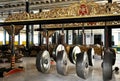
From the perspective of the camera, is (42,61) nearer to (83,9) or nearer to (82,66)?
(82,66)

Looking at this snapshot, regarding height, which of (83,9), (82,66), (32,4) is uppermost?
(32,4)

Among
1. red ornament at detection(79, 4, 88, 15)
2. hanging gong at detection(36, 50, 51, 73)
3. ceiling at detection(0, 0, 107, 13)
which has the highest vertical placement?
ceiling at detection(0, 0, 107, 13)

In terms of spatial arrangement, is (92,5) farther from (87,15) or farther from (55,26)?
(55,26)

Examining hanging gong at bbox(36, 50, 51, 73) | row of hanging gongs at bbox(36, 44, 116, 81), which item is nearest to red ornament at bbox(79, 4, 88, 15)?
row of hanging gongs at bbox(36, 44, 116, 81)

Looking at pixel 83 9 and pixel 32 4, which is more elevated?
pixel 32 4

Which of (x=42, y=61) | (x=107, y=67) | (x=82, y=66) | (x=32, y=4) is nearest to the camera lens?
(x=107, y=67)

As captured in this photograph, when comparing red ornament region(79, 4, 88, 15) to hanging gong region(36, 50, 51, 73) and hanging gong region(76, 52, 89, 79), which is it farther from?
hanging gong region(36, 50, 51, 73)

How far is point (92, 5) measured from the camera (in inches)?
138

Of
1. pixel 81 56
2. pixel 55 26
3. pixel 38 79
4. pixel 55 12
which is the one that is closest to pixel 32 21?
pixel 55 12

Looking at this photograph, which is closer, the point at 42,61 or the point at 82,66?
the point at 82,66

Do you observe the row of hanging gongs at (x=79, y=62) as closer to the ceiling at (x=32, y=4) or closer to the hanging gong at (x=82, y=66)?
the hanging gong at (x=82, y=66)

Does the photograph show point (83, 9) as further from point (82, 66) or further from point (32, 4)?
point (32, 4)

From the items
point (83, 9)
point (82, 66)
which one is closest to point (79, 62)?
point (82, 66)

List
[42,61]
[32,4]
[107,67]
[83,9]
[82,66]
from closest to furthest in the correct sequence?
[83,9] < [107,67] < [82,66] < [42,61] < [32,4]
